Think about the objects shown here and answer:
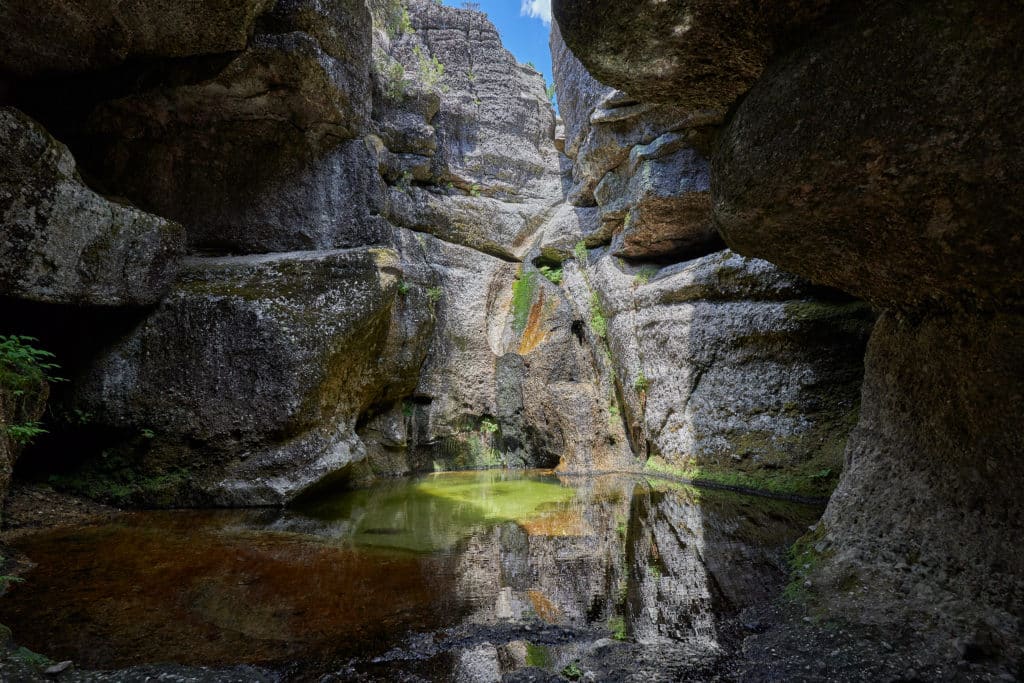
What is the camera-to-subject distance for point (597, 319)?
39.8ft

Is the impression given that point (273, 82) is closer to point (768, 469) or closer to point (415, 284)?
point (415, 284)

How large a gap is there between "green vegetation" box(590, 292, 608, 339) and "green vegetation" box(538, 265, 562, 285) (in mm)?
1386

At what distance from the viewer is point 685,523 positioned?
571 cm

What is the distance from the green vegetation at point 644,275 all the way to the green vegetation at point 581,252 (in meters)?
1.99

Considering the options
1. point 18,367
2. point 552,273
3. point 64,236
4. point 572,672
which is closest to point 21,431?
point 18,367

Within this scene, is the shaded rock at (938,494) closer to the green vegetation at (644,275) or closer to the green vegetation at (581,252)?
the green vegetation at (644,275)

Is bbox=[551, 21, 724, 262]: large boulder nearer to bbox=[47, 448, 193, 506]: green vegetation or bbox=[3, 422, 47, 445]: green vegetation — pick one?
bbox=[47, 448, 193, 506]: green vegetation

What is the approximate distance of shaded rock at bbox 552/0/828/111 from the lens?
11.4ft

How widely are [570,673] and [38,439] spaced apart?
7329 millimetres

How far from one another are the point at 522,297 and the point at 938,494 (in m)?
11.2

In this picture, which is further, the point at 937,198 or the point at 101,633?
the point at 101,633

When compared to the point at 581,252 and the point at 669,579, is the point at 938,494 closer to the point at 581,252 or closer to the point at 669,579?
the point at 669,579

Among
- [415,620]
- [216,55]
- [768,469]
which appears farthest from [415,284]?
[415,620]

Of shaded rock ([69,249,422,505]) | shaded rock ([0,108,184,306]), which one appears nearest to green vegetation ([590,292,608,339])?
shaded rock ([69,249,422,505])
